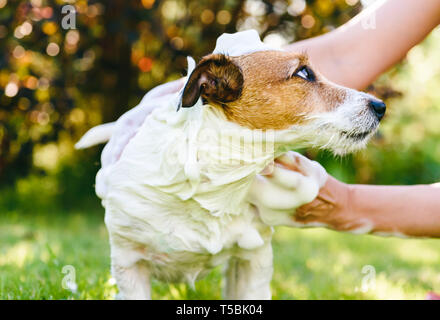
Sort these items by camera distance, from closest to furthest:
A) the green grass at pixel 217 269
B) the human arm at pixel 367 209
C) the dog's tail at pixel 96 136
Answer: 1. the human arm at pixel 367 209
2. the dog's tail at pixel 96 136
3. the green grass at pixel 217 269

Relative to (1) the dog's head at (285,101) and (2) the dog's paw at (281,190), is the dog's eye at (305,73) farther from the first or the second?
(2) the dog's paw at (281,190)

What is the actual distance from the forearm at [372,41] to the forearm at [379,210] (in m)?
0.73

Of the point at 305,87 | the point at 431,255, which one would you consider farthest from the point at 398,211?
the point at 431,255

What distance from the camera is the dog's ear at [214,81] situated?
2.19m

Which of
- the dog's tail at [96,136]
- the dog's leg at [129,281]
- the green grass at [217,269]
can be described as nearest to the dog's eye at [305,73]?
the dog's leg at [129,281]

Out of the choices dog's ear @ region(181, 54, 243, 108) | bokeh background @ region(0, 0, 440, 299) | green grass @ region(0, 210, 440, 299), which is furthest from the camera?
bokeh background @ region(0, 0, 440, 299)

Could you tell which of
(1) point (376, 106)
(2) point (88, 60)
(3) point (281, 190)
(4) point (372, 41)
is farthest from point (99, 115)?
(1) point (376, 106)

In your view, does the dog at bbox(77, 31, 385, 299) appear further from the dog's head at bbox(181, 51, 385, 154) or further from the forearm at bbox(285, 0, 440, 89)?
the forearm at bbox(285, 0, 440, 89)

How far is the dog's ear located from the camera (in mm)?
2191

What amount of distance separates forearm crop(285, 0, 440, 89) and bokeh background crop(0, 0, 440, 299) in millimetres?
1271

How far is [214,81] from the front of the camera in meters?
2.30

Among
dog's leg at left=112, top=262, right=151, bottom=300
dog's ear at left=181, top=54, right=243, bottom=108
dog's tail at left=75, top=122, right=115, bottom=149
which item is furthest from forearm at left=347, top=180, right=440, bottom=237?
dog's tail at left=75, top=122, right=115, bottom=149

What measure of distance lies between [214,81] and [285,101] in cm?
34

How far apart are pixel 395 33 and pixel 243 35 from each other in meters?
1.04
